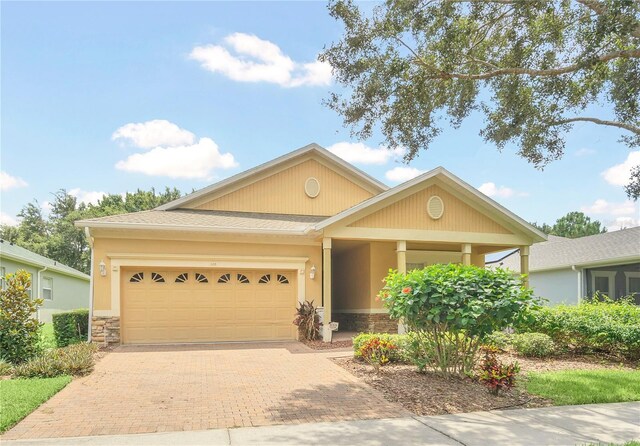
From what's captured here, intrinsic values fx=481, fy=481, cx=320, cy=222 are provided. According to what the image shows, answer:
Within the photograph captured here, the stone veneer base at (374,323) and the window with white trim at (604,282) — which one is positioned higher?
the window with white trim at (604,282)

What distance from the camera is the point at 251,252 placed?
14125mm

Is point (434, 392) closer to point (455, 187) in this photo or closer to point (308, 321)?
point (308, 321)

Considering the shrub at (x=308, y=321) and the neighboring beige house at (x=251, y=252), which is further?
the shrub at (x=308, y=321)

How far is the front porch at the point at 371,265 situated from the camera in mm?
15211

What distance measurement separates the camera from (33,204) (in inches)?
1912

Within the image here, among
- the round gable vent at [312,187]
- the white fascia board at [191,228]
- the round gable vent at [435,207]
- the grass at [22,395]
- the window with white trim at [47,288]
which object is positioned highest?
the round gable vent at [312,187]

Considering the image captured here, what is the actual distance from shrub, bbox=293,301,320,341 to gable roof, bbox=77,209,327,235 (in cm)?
221

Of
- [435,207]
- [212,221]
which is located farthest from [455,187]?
[212,221]

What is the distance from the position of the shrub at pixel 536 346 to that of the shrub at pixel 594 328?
1.26 ft

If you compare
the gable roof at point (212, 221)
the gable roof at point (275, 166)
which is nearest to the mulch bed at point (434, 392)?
the gable roof at point (212, 221)

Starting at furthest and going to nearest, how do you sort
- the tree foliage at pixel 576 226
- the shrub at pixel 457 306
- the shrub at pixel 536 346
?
the tree foliage at pixel 576 226 < the shrub at pixel 536 346 < the shrub at pixel 457 306

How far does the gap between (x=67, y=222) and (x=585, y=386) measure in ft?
155

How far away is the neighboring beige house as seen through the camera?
522 inches

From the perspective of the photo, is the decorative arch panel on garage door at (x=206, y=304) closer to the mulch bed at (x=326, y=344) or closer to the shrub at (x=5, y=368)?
the mulch bed at (x=326, y=344)
